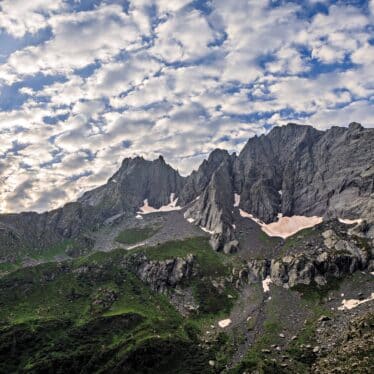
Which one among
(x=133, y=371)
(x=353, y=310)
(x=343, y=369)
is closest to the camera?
(x=343, y=369)

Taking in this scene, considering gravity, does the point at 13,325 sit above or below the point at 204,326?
above

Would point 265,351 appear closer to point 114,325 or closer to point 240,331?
point 240,331

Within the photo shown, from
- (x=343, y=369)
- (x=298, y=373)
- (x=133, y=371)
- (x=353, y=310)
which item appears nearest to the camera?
(x=343, y=369)

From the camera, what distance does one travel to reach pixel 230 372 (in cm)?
15075

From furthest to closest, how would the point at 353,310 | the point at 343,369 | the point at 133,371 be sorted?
the point at 353,310 → the point at 133,371 → the point at 343,369

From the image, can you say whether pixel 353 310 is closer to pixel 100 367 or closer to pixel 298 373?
pixel 298 373

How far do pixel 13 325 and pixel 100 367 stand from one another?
6130 centimetres

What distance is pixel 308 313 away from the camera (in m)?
188

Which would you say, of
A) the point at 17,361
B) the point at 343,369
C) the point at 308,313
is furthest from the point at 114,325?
the point at 343,369

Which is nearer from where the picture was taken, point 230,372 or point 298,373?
point 298,373

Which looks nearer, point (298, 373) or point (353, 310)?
point (298, 373)

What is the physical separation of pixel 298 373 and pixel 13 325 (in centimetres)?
14067

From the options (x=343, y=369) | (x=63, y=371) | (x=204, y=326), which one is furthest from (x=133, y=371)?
(x=343, y=369)

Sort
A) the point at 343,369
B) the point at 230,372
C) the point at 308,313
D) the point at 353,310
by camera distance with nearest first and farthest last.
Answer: the point at 343,369
the point at 230,372
the point at 353,310
the point at 308,313
